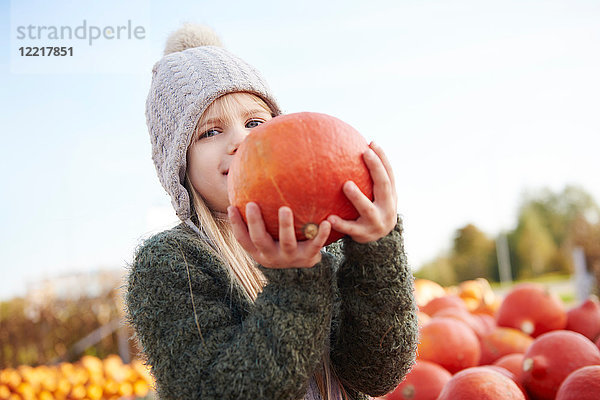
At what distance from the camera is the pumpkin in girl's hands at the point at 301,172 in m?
1.07

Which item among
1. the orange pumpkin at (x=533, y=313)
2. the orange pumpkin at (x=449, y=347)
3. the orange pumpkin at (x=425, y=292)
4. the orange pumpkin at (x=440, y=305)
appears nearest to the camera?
the orange pumpkin at (x=449, y=347)

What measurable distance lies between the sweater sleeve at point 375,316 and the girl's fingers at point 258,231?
0.69ft

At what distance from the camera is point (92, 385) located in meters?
6.27

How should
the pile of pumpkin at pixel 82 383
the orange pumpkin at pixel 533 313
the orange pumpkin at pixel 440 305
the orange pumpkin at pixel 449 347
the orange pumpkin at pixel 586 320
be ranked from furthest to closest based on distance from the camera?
the pile of pumpkin at pixel 82 383 → the orange pumpkin at pixel 440 305 → the orange pumpkin at pixel 533 313 → the orange pumpkin at pixel 586 320 → the orange pumpkin at pixel 449 347

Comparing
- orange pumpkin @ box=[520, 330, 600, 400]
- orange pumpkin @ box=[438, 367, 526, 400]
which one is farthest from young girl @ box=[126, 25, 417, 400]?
orange pumpkin @ box=[520, 330, 600, 400]

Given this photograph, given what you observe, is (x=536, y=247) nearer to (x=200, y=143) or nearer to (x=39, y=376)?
(x=39, y=376)

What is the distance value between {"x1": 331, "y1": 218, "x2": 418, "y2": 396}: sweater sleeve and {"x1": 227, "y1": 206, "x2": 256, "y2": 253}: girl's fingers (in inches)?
9.3

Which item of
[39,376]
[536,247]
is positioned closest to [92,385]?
[39,376]

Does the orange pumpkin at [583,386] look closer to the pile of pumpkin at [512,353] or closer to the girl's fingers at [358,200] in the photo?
the pile of pumpkin at [512,353]

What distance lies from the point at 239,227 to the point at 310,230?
16 cm

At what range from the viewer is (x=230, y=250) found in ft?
4.98

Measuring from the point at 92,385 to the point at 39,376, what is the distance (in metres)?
0.95

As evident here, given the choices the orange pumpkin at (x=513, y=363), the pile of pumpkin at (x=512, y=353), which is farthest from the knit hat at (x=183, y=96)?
the orange pumpkin at (x=513, y=363)

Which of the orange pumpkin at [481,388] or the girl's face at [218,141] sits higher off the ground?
the girl's face at [218,141]
